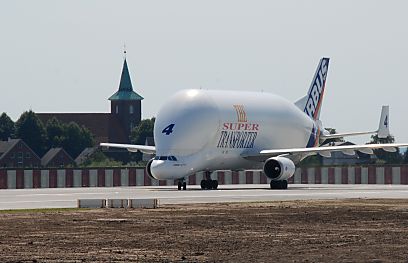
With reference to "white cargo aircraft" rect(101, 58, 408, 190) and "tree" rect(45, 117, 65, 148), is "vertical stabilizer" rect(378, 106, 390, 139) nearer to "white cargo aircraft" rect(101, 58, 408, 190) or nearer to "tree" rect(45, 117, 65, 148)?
"white cargo aircraft" rect(101, 58, 408, 190)

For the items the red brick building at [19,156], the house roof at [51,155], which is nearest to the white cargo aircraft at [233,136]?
the house roof at [51,155]

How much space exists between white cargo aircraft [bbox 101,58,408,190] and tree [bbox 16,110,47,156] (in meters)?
94.8

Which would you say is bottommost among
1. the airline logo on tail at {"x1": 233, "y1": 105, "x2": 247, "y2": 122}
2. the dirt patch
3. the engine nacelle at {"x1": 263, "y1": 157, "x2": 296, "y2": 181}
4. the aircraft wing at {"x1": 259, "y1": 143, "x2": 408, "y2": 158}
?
the dirt patch

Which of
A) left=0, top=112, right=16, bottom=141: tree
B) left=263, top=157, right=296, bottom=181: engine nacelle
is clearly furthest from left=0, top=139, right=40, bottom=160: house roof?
left=263, top=157, right=296, bottom=181: engine nacelle

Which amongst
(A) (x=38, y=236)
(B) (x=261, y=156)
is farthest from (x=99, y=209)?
(B) (x=261, y=156)

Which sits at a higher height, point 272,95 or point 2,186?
point 272,95

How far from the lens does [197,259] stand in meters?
24.6

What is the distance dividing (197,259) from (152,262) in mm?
1040

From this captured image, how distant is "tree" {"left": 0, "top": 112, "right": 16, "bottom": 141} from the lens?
626ft

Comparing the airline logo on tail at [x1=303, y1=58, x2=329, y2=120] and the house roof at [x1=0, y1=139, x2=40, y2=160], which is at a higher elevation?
the airline logo on tail at [x1=303, y1=58, x2=329, y2=120]

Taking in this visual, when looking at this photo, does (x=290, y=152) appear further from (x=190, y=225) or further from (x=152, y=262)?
(x=152, y=262)

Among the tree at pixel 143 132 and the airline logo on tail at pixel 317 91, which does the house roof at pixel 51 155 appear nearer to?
the tree at pixel 143 132

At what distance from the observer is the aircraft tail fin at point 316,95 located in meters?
86.3

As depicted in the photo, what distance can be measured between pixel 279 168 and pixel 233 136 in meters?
5.01
